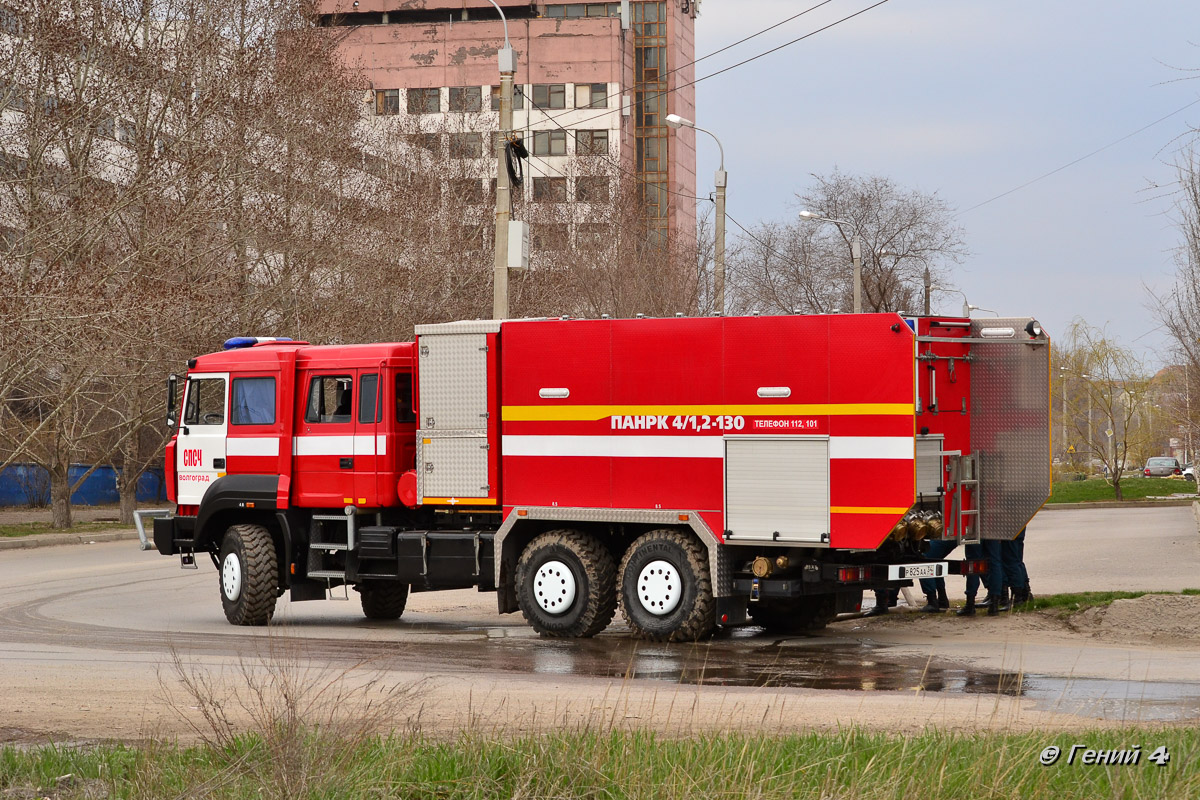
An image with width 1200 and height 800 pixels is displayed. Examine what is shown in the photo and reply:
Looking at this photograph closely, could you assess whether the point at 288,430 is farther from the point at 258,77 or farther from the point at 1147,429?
the point at 1147,429

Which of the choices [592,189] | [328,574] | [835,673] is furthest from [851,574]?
[592,189]

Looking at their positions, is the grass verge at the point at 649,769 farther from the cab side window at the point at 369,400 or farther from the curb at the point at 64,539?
the curb at the point at 64,539

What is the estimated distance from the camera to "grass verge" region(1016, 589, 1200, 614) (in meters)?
16.0

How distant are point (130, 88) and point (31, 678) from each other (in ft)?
72.3

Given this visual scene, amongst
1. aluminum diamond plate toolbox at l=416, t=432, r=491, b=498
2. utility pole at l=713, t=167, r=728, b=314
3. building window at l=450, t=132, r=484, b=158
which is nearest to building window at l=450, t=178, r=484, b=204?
building window at l=450, t=132, r=484, b=158

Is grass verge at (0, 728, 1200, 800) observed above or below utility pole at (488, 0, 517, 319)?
below

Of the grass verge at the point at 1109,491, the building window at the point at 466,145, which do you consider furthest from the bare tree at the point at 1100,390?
the building window at the point at 466,145

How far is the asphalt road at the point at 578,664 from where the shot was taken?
959cm

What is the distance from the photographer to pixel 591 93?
93.9 metres

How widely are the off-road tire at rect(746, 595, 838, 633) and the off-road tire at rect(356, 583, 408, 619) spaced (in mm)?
4323

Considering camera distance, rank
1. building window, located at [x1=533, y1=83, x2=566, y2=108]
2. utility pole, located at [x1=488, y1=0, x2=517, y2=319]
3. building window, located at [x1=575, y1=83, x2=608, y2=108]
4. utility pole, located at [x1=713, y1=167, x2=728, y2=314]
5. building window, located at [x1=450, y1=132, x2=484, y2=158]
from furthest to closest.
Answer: building window, located at [x1=533, y1=83, x2=566, y2=108] < building window, located at [x1=575, y1=83, x2=608, y2=108] < building window, located at [x1=450, y1=132, x2=484, y2=158] < utility pole, located at [x1=713, y1=167, x2=728, y2=314] < utility pole, located at [x1=488, y1=0, x2=517, y2=319]

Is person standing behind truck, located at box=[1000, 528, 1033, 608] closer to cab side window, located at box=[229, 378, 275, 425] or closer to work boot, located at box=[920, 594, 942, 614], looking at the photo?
work boot, located at box=[920, 594, 942, 614]

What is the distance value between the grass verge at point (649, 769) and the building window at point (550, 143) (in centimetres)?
8802

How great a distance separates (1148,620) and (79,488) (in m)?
44.7
